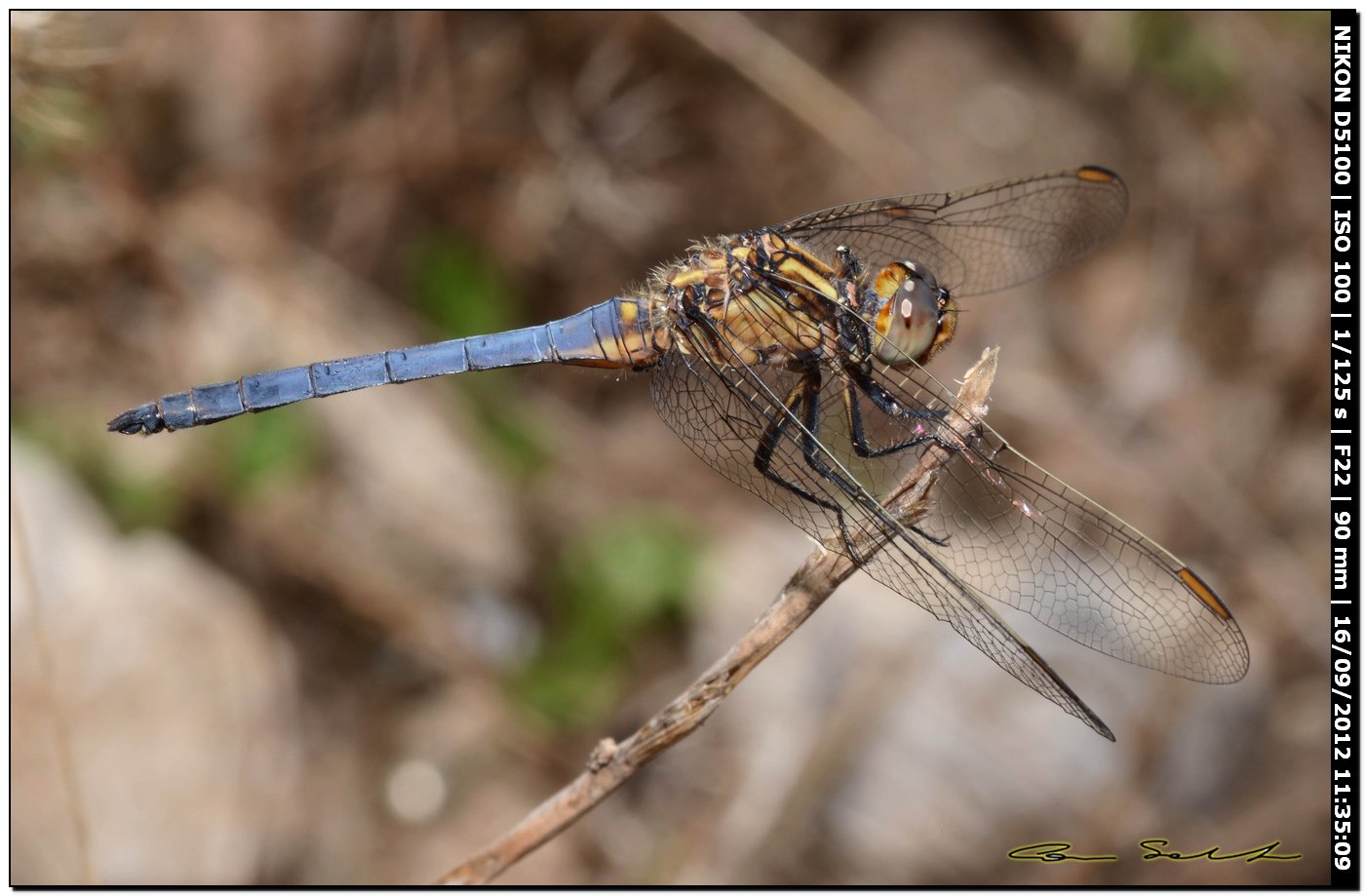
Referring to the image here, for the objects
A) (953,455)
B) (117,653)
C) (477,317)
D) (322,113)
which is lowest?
(117,653)

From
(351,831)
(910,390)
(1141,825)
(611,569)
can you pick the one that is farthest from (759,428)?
(351,831)

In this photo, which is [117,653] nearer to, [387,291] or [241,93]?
[387,291]

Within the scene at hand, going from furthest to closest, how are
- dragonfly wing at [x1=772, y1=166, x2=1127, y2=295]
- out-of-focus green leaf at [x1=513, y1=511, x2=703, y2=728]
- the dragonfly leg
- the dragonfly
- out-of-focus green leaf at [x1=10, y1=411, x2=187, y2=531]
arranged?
out-of-focus green leaf at [x1=513, y1=511, x2=703, y2=728] → out-of-focus green leaf at [x1=10, y1=411, x2=187, y2=531] → dragonfly wing at [x1=772, y1=166, x2=1127, y2=295] → the dragonfly leg → the dragonfly

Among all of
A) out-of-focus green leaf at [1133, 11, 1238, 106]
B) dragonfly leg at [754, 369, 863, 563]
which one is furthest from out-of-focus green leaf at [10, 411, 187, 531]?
out-of-focus green leaf at [1133, 11, 1238, 106]

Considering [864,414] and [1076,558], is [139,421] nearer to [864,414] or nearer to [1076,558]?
[864,414]
